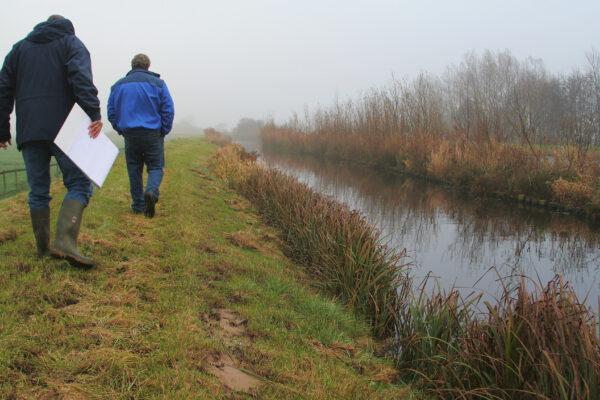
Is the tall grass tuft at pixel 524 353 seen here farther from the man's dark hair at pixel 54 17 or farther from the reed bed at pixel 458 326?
the man's dark hair at pixel 54 17

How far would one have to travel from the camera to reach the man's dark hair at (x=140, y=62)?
5.37 m

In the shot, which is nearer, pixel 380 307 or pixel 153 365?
pixel 153 365

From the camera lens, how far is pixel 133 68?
541cm

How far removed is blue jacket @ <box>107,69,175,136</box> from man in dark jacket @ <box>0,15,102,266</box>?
5.67 feet

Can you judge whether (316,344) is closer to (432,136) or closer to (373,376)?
(373,376)

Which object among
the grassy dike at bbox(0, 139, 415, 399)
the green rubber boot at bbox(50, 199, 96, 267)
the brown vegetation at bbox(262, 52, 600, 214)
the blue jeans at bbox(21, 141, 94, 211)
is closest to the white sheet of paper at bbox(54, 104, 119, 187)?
the blue jeans at bbox(21, 141, 94, 211)

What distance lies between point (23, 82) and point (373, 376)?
3.47 metres

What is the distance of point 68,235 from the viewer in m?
3.30

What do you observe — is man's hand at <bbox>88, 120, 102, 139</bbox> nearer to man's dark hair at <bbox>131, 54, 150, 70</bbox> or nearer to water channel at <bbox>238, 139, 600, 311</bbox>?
man's dark hair at <bbox>131, 54, 150, 70</bbox>

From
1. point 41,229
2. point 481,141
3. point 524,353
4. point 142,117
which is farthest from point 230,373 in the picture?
point 481,141

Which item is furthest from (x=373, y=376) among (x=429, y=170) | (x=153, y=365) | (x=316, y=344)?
(x=429, y=170)

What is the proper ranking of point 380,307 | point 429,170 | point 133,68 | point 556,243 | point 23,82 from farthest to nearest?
point 429,170 → point 556,243 → point 133,68 → point 380,307 → point 23,82

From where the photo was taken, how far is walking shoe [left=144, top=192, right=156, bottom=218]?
5.28m

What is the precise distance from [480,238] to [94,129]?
7436mm
